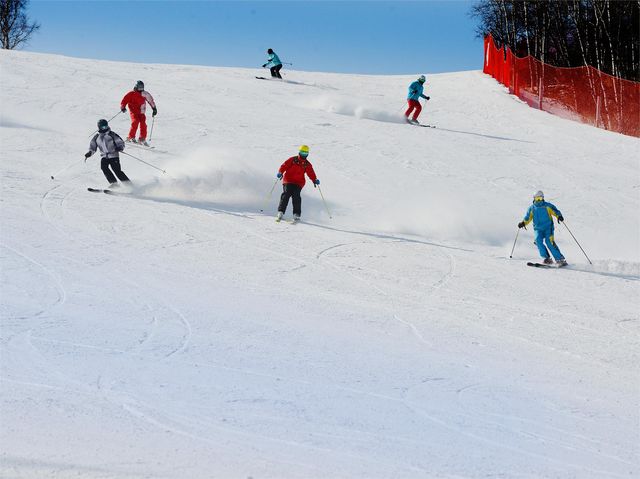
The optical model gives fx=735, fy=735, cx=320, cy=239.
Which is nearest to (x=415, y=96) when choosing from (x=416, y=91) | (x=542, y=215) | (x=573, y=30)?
(x=416, y=91)

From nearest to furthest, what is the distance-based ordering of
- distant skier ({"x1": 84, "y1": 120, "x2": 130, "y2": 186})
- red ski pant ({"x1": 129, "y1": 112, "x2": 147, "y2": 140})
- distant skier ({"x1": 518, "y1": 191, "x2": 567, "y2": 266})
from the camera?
distant skier ({"x1": 518, "y1": 191, "x2": 567, "y2": 266})
distant skier ({"x1": 84, "y1": 120, "x2": 130, "y2": 186})
red ski pant ({"x1": 129, "y1": 112, "x2": 147, "y2": 140})

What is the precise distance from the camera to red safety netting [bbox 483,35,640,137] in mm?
21562

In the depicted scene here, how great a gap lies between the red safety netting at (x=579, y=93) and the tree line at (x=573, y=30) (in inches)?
133

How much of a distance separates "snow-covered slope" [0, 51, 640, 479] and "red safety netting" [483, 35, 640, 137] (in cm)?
422

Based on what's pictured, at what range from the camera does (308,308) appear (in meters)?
7.82

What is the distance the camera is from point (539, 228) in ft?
36.0

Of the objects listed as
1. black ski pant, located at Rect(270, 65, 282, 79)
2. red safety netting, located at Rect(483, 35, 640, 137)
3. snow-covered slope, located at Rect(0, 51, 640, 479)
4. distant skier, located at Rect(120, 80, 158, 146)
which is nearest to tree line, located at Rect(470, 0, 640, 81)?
red safety netting, located at Rect(483, 35, 640, 137)

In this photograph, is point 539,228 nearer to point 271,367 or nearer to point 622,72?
point 271,367

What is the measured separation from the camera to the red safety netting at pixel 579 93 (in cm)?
2156

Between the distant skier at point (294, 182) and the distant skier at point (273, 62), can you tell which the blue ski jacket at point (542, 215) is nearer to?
the distant skier at point (294, 182)

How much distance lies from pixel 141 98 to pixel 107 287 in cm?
871

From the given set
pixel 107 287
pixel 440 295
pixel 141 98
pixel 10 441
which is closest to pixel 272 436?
pixel 10 441

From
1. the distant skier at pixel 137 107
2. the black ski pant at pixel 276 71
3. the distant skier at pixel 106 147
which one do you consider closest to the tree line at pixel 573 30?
the black ski pant at pixel 276 71

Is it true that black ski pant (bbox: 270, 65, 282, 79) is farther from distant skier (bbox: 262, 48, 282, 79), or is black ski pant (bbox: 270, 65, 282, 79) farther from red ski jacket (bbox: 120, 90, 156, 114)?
red ski jacket (bbox: 120, 90, 156, 114)
